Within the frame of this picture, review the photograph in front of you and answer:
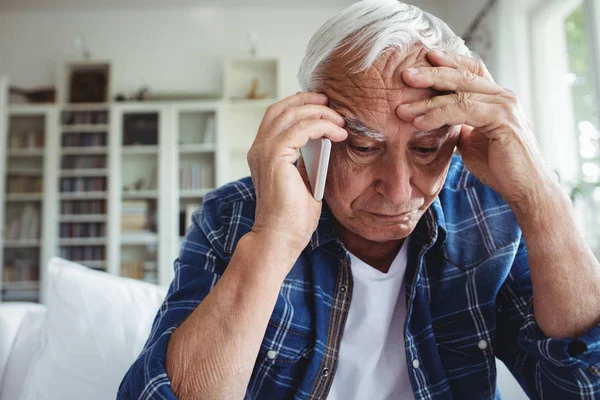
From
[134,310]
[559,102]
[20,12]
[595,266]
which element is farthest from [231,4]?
[595,266]

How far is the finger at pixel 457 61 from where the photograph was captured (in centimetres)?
79

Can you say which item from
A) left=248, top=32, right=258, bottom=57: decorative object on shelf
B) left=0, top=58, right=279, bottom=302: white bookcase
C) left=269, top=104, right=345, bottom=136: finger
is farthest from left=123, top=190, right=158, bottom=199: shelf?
left=269, top=104, right=345, bottom=136: finger

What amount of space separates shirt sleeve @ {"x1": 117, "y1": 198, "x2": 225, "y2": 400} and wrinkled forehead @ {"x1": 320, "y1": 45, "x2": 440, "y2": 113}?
0.36 meters

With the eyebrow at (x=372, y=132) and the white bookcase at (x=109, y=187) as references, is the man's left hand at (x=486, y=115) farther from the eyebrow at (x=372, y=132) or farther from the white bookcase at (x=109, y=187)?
the white bookcase at (x=109, y=187)

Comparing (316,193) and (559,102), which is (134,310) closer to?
(316,193)

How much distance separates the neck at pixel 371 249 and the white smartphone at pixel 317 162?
6.3 inches

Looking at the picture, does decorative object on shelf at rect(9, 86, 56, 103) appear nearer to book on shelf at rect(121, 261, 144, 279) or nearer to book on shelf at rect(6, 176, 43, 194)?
book on shelf at rect(6, 176, 43, 194)

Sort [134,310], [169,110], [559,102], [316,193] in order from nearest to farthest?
[316,193]
[134,310]
[559,102]
[169,110]

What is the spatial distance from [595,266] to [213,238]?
0.65 metres

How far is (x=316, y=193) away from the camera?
0.83m

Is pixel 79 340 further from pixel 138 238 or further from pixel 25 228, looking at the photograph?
pixel 25 228

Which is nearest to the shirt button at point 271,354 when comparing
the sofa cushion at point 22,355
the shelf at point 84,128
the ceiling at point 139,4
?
the sofa cushion at point 22,355

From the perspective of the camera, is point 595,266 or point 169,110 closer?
point 595,266

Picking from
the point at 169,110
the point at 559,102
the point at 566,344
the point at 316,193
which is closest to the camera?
the point at 566,344
